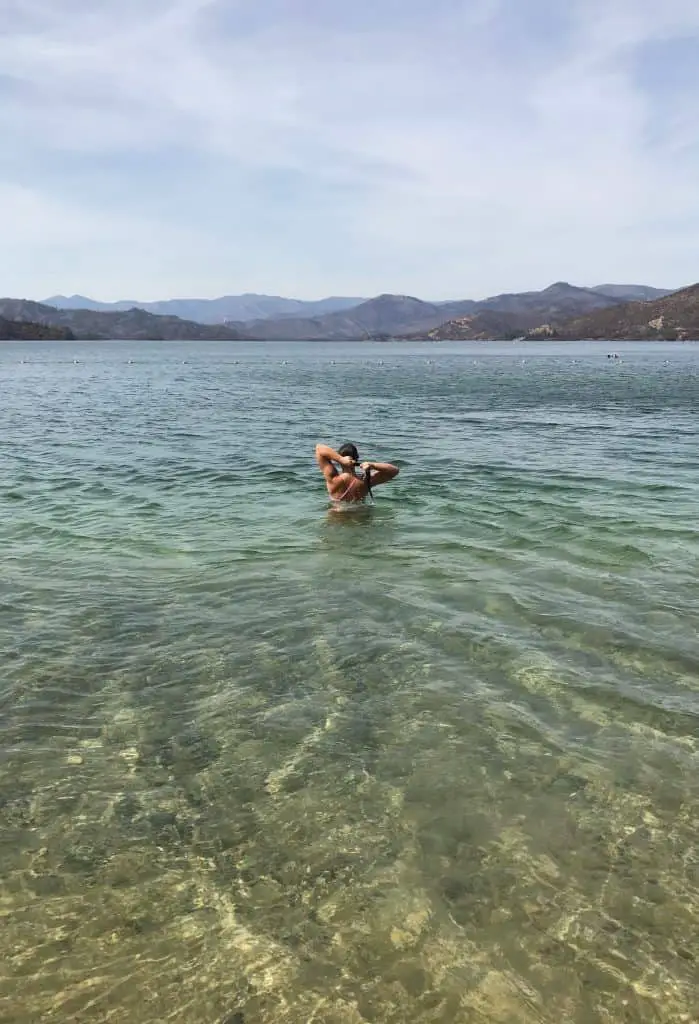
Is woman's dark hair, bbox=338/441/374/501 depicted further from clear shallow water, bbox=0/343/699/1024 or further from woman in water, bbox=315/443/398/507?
clear shallow water, bbox=0/343/699/1024

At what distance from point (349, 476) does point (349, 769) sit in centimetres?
1054

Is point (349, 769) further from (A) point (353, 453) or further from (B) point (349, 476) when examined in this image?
(B) point (349, 476)

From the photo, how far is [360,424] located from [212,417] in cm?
960

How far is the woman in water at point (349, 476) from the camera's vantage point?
54.4ft

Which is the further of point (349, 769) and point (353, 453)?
point (353, 453)

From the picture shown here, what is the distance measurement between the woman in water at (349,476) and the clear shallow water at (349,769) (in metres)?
0.93

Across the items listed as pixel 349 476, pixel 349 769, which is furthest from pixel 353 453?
pixel 349 769

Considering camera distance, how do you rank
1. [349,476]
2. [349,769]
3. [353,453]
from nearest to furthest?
[349,769] → [353,453] → [349,476]

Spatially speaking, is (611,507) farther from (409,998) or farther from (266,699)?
(409,998)

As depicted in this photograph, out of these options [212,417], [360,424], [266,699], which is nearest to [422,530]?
[266,699]

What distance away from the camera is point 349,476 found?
1666 centimetres

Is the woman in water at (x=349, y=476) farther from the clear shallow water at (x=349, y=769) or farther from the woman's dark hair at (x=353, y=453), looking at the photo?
the clear shallow water at (x=349, y=769)

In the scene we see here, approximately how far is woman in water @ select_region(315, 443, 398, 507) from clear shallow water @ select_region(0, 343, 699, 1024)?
3.04 ft

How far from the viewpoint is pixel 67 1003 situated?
4.29m
